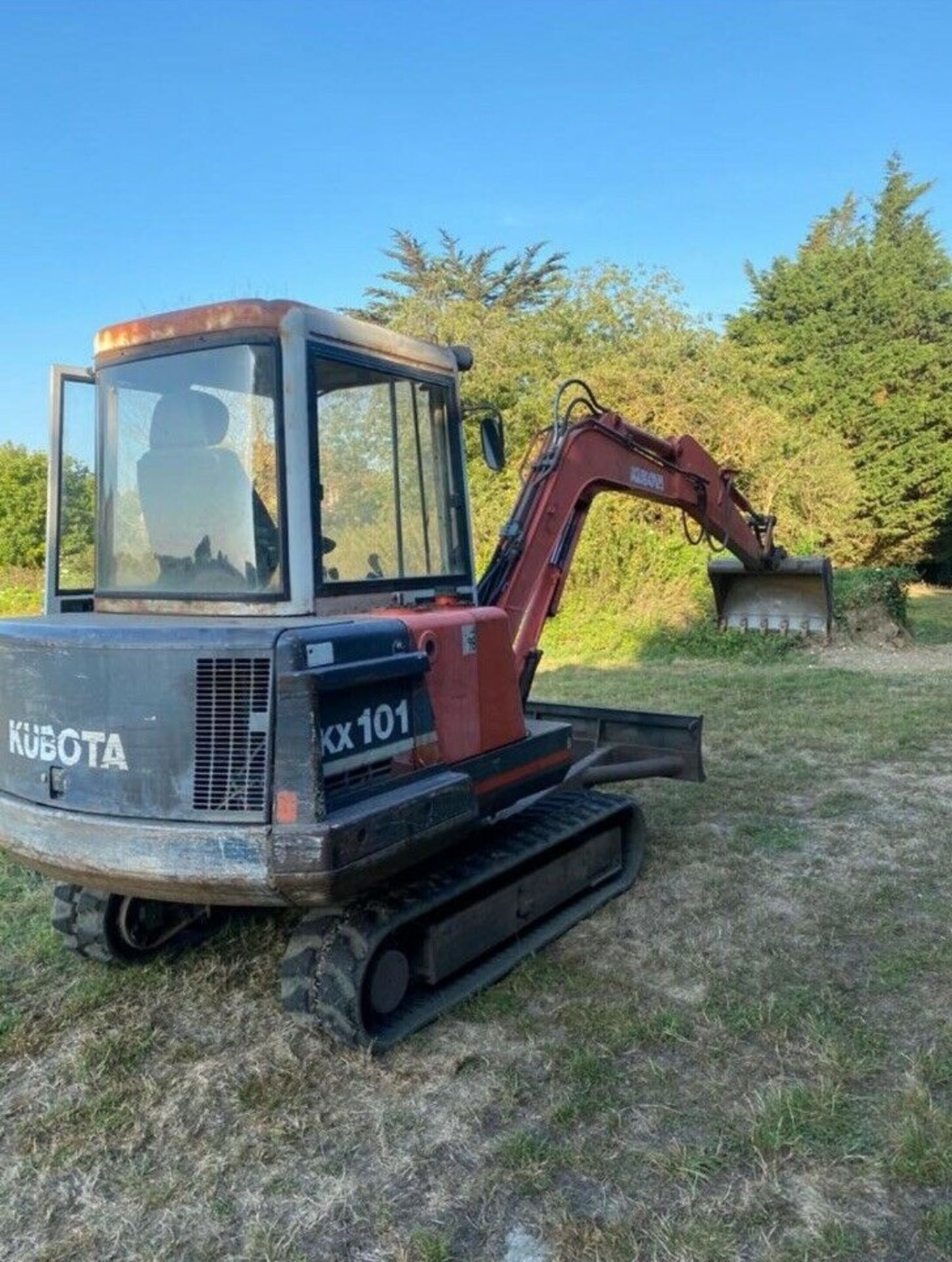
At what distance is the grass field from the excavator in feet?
0.94

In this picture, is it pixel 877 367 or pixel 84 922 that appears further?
pixel 877 367

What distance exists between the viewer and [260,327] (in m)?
3.30

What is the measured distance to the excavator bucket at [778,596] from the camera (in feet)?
30.7

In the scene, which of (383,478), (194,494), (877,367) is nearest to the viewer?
(194,494)

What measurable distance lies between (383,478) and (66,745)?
57.4 inches

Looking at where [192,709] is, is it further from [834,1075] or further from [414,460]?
[834,1075]

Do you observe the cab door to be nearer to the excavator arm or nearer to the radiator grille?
the radiator grille

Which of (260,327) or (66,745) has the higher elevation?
(260,327)

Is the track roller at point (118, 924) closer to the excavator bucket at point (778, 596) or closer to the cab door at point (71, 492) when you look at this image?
the cab door at point (71, 492)

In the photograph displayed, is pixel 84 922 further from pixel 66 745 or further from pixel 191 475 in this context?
pixel 191 475

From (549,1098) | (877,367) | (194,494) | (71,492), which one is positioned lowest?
(549,1098)

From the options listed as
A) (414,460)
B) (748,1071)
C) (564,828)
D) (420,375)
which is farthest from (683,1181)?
(420,375)

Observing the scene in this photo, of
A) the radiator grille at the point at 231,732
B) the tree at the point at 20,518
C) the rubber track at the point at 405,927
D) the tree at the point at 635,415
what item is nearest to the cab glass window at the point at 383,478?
the radiator grille at the point at 231,732

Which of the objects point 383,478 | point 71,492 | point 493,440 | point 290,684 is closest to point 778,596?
point 493,440
